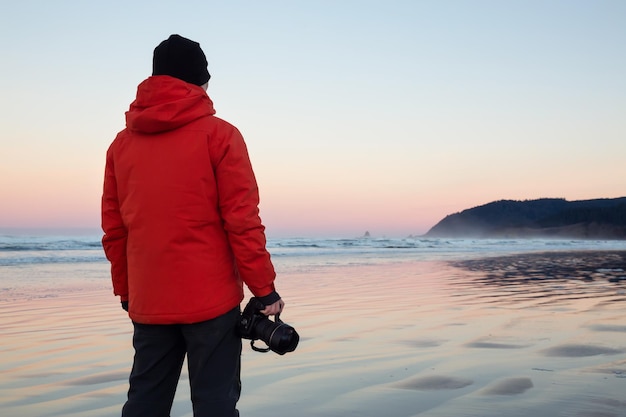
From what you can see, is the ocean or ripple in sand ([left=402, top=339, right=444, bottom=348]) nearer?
the ocean

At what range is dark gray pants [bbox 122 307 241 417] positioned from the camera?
7.95 ft

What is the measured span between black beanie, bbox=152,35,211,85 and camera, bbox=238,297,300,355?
0.97m

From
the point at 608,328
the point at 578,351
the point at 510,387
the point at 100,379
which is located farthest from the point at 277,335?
the point at 608,328

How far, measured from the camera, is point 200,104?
246 cm

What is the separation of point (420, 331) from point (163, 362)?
3750mm

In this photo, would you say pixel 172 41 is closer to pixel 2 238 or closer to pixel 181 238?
pixel 181 238

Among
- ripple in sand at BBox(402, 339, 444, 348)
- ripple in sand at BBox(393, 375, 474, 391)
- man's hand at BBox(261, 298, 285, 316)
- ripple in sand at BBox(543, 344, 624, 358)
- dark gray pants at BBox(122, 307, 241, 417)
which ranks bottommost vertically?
ripple in sand at BBox(393, 375, 474, 391)

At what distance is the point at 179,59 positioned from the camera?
2512 mm

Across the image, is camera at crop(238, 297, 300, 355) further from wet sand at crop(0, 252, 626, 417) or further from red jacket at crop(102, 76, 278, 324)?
wet sand at crop(0, 252, 626, 417)

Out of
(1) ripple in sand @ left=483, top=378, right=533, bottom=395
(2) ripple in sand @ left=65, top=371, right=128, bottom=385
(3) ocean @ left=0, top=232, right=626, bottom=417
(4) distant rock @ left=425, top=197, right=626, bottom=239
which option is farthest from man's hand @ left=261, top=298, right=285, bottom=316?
(4) distant rock @ left=425, top=197, right=626, bottom=239

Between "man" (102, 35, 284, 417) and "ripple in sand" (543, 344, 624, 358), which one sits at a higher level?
"man" (102, 35, 284, 417)

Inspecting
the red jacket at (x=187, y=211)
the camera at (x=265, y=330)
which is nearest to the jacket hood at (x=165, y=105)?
the red jacket at (x=187, y=211)

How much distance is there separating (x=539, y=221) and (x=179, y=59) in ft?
220

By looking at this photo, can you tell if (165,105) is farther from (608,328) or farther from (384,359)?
(608,328)
